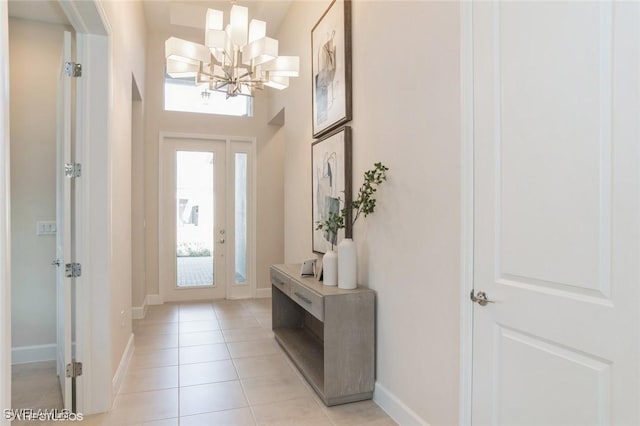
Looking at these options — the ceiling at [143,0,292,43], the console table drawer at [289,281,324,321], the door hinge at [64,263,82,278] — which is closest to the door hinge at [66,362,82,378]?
the door hinge at [64,263,82,278]

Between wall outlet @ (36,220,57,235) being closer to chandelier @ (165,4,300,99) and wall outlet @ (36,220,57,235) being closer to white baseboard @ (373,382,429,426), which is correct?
chandelier @ (165,4,300,99)

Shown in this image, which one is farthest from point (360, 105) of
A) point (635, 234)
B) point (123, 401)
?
point (123, 401)

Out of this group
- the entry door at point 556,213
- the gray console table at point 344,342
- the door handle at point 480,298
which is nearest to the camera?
the entry door at point 556,213

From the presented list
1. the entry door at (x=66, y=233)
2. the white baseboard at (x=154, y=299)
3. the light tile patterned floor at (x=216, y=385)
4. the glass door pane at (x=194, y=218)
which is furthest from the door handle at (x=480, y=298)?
the white baseboard at (x=154, y=299)

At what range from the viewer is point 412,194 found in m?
2.21

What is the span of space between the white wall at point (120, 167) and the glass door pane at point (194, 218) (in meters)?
2.04

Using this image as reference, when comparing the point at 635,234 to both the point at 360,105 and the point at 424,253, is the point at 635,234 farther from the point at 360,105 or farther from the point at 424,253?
the point at 360,105

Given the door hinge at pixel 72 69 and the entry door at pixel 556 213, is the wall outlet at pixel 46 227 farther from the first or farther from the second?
the entry door at pixel 556 213

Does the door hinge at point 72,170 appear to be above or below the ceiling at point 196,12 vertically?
below

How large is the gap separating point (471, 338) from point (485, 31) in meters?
1.31

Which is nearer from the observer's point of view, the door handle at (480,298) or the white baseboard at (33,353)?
the door handle at (480,298)

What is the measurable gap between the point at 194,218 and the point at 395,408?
409 centimetres

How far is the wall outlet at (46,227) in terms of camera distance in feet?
11.1

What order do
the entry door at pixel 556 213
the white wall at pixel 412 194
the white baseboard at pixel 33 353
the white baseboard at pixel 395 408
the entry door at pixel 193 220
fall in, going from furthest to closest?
the entry door at pixel 193 220 → the white baseboard at pixel 33 353 → the white baseboard at pixel 395 408 → the white wall at pixel 412 194 → the entry door at pixel 556 213
